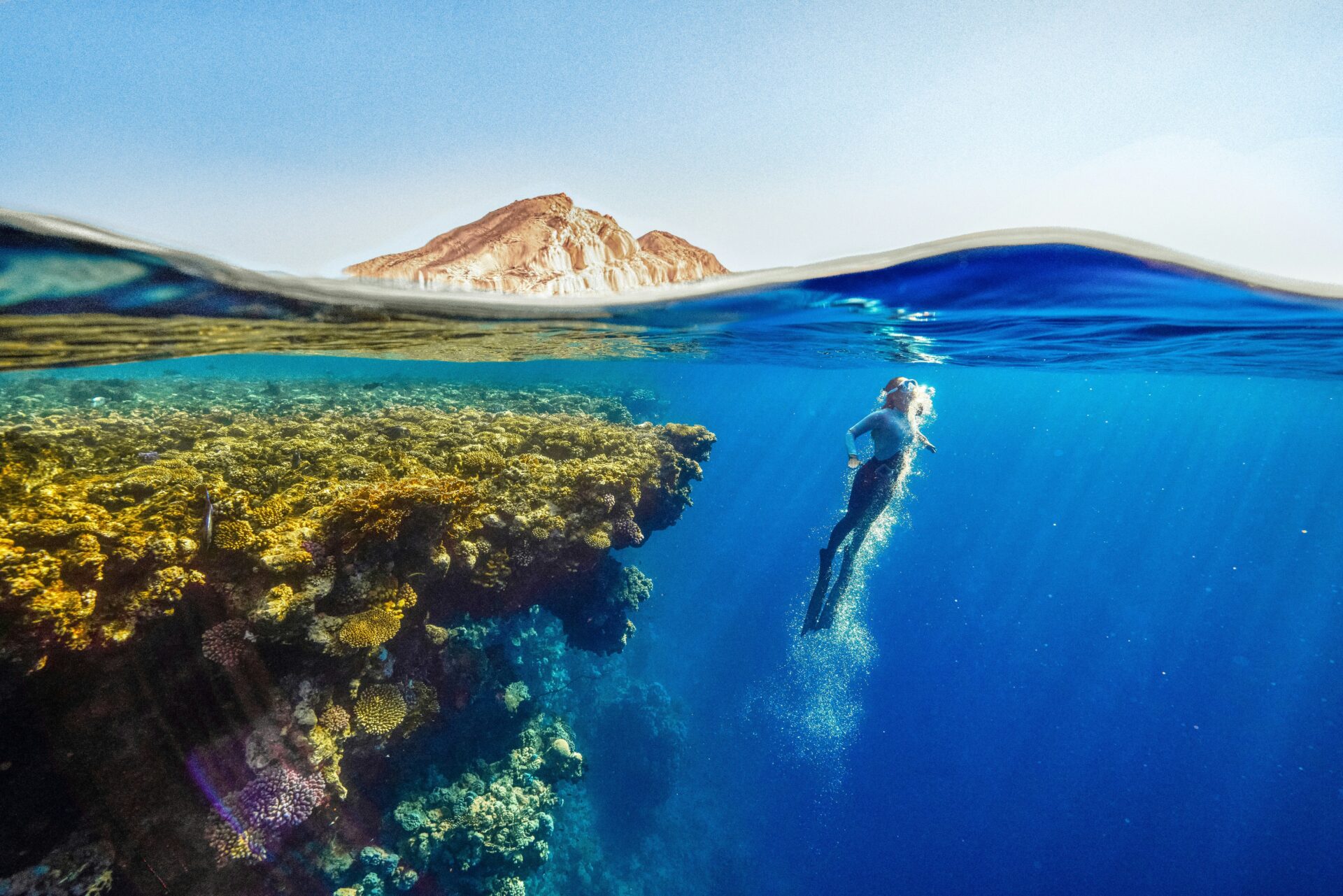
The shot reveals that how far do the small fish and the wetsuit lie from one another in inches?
360

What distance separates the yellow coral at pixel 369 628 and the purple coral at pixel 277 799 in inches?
57.3

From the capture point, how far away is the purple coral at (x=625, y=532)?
33.1 ft

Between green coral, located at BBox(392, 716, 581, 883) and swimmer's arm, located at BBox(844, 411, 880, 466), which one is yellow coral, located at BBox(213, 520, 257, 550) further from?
swimmer's arm, located at BBox(844, 411, 880, 466)

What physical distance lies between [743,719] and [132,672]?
2194 centimetres

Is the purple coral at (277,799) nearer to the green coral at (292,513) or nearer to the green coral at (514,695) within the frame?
the green coral at (292,513)

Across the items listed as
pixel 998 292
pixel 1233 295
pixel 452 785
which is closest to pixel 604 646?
pixel 452 785

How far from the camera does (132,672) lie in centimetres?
507

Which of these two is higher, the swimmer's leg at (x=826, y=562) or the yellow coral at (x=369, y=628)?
the yellow coral at (x=369, y=628)

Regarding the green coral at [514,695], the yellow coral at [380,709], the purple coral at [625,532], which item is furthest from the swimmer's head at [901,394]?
the yellow coral at [380,709]

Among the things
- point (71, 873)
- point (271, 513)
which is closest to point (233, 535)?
point (271, 513)

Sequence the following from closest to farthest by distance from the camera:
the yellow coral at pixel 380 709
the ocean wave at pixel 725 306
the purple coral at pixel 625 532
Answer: the yellow coral at pixel 380 709, the ocean wave at pixel 725 306, the purple coral at pixel 625 532

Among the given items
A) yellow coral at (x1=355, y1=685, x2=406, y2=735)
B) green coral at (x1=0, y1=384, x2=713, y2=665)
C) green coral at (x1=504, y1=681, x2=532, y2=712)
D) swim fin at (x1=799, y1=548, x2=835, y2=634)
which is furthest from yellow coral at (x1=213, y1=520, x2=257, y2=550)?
swim fin at (x1=799, y1=548, x2=835, y2=634)

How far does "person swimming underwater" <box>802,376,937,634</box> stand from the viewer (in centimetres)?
997

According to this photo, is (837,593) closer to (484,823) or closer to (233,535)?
(484,823)
